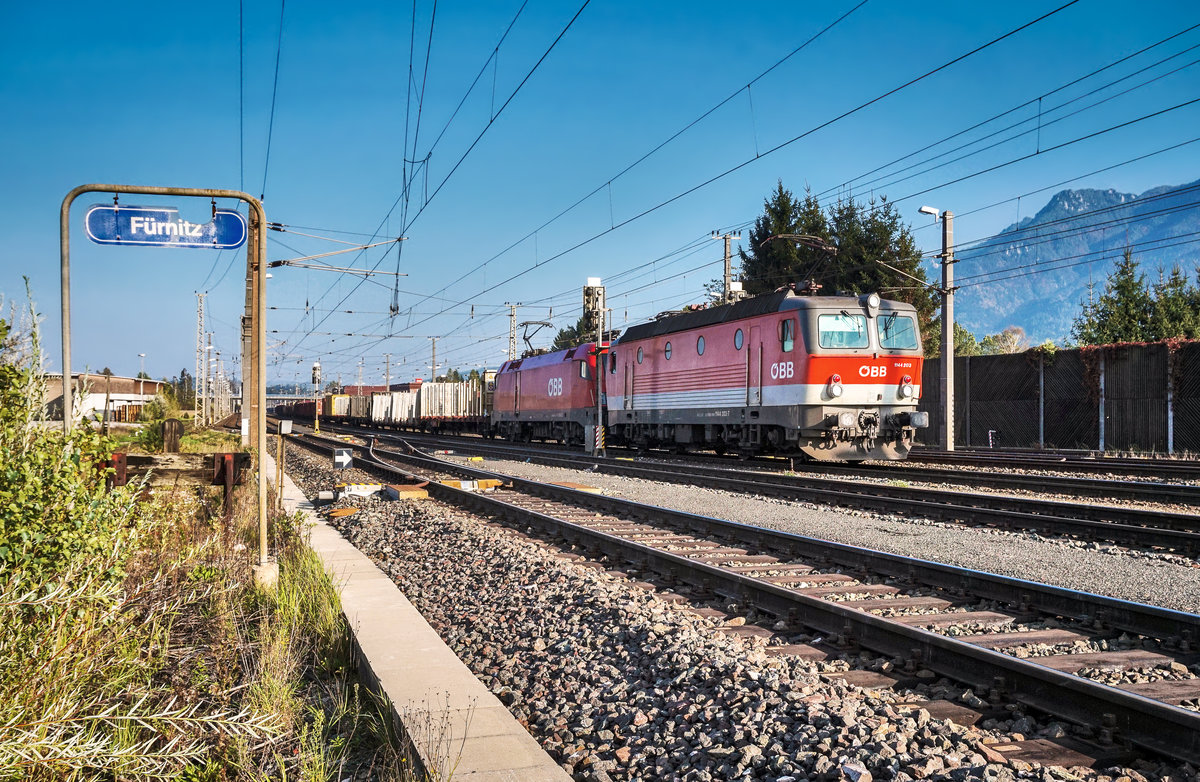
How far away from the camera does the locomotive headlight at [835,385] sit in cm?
1688

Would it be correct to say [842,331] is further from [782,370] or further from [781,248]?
[781,248]

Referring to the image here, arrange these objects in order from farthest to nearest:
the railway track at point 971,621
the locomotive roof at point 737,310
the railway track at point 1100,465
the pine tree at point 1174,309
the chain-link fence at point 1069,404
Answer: the pine tree at point 1174,309 < the chain-link fence at point 1069,404 < the locomotive roof at point 737,310 < the railway track at point 1100,465 < the railway track at point 971,621

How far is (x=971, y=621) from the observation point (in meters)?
5.91

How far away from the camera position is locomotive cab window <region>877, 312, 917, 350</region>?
1755 centimetres

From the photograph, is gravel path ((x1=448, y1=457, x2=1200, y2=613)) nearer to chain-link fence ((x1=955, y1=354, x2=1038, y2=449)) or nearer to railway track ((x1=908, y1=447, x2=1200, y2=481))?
railway track ((x1=908, y1=447, x2=1200, y2=481))

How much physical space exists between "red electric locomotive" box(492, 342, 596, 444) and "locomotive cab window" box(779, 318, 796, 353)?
34.8 feet

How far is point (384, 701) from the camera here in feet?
15.2

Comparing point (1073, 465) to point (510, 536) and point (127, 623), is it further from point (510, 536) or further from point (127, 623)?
point (127, 623)

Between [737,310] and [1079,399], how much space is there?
13978 mm

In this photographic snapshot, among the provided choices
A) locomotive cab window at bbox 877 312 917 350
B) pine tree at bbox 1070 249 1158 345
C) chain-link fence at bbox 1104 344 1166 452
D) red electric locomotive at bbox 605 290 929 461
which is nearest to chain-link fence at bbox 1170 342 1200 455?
chain-link fence at bbox 1104 344 1166 452

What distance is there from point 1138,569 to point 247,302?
12.7 meters

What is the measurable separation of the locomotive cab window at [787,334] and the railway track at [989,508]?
8.76 ft

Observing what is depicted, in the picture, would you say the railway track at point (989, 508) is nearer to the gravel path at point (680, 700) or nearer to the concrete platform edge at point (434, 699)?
the gravel path at point (680, 700)

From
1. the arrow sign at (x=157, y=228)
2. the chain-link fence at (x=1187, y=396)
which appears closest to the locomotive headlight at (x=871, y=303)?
the chain-link fence at (x=1187, y=396)
